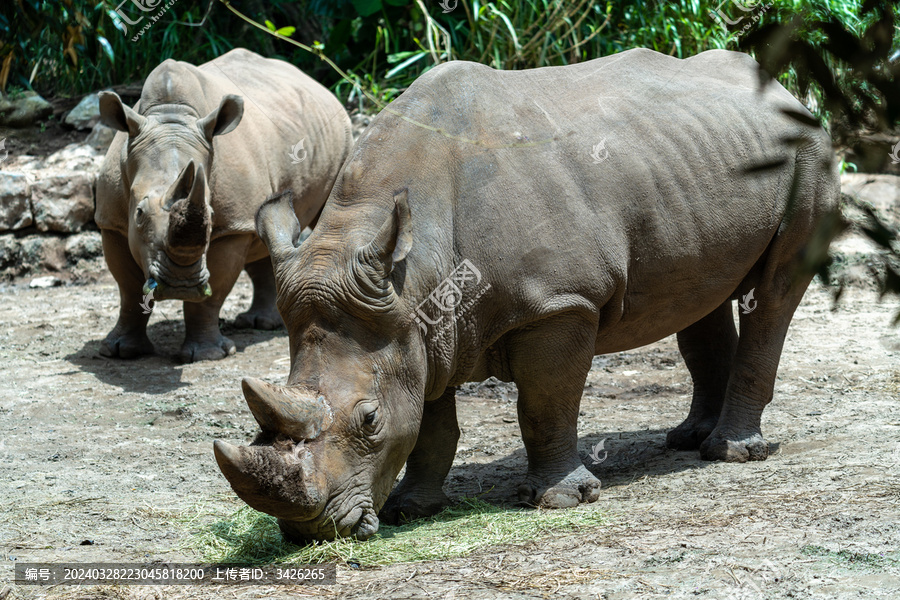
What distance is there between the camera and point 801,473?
507 cm

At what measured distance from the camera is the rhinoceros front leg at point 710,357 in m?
6.02

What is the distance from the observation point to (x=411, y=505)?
477 centimetres

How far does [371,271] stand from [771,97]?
260 centimetres

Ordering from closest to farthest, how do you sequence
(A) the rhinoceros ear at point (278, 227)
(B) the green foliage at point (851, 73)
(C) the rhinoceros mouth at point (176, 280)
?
(B) the green foliage at point (851, 73), (A) the rhinoceros ear at point (278, 227), (C) the rhinoceros mouth at point (176, 280)

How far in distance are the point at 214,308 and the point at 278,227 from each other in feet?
13.6

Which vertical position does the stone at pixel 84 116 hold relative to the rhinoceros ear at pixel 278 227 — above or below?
below

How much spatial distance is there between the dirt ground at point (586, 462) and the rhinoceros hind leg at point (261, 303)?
204 millimetres

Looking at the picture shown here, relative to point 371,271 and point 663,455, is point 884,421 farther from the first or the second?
point 371,271

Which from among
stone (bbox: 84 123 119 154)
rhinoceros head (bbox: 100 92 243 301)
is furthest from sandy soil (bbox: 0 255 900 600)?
stone (bbox: 84 123 119 154)

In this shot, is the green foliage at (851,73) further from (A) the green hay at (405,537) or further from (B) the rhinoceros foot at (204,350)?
(B) the rhinoceros foot at (204,350)

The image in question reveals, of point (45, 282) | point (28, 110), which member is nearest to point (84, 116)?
point (28, 110)

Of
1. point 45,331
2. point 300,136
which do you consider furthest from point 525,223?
point 45,331

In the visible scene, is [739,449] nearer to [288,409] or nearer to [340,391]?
[340,391]

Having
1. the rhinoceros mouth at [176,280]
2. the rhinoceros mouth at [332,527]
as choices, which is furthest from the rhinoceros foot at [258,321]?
the rhinoceros mouth at [332,527]
